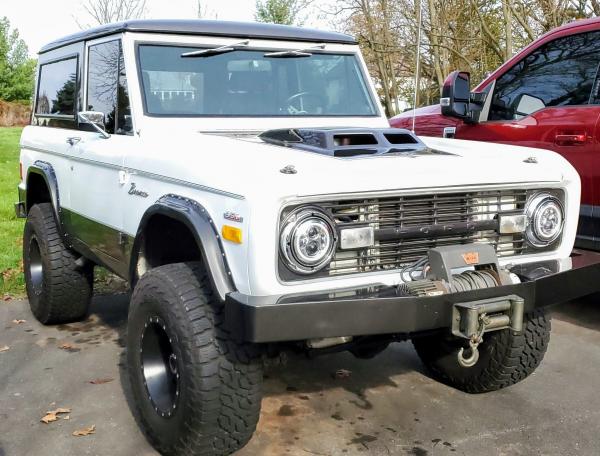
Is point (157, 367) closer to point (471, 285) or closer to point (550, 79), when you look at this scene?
point (471, 285)

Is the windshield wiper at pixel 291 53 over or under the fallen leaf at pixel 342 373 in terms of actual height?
over

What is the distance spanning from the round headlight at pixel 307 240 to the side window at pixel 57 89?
263cm

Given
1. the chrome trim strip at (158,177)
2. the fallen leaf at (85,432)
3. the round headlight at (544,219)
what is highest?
the chrome trim strip at (158,177)

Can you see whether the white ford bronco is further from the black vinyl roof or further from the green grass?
the green grass

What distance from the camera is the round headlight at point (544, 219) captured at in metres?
3.48

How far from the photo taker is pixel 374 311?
278cm

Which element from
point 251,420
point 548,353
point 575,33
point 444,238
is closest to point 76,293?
point 251,420

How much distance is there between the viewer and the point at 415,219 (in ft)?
10.3

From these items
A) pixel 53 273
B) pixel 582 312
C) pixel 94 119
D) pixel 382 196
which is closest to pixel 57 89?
pixel 53 273

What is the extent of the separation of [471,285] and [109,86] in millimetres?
2508

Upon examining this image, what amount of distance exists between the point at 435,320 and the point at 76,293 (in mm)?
3173

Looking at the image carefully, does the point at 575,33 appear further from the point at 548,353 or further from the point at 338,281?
the point at 338,281

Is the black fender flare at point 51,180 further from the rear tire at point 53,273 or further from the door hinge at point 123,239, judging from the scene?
the door hinge at point 123,239

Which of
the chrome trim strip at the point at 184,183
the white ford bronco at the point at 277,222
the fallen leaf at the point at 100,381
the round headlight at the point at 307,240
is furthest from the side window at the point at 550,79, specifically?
the fallen leaf at the point at 100,381
